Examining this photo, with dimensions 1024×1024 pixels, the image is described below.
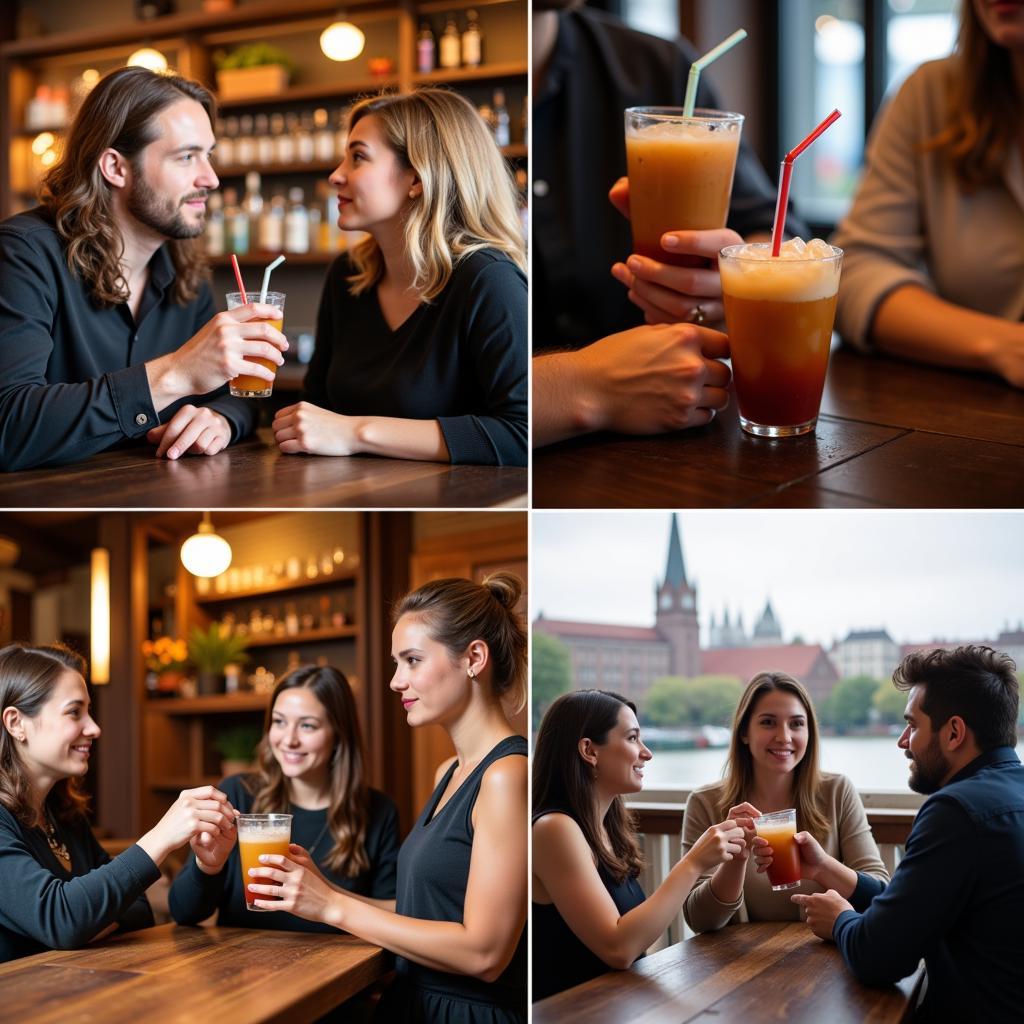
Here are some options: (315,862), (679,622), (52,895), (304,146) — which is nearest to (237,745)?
(315,862)

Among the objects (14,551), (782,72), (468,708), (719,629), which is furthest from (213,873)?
(782,72)

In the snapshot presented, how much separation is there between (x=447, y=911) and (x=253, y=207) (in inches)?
94.7

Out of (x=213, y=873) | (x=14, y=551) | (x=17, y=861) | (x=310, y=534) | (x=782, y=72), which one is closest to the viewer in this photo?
(x=17, y=861)

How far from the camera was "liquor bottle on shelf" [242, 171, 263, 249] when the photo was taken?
307 centimetres

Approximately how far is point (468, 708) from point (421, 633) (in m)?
0.11

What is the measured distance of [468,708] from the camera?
1312 millimetres

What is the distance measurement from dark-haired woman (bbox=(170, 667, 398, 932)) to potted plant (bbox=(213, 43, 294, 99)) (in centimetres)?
208

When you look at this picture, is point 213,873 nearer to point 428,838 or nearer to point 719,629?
point 428,838

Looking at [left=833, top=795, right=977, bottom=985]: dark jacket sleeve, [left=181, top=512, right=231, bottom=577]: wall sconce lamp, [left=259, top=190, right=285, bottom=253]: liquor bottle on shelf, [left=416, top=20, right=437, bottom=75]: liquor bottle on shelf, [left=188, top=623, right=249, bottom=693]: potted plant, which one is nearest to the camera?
[left=833, top=795, right=977, bottom=985]: dark jacket sleeve

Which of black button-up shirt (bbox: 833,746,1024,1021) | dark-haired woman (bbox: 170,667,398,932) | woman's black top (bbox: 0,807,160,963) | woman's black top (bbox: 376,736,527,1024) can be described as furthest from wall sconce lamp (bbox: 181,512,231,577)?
black button-up shirt (bbox: 833,746,1024,1021)

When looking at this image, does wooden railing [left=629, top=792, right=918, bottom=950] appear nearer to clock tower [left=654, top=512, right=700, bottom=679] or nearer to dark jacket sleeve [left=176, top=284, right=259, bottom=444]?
clock tower [left=654, top=512, right=700, bottom=679]

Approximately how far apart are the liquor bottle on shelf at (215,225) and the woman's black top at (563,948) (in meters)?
2.17

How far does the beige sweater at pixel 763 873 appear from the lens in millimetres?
1120

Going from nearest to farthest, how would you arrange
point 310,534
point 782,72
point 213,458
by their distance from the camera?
point 213,458 → point 310,534 → point 782,72
